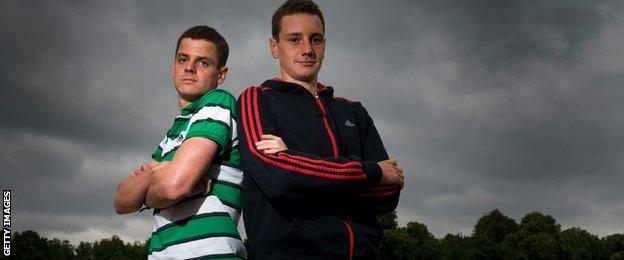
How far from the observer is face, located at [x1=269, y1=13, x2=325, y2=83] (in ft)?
21.8

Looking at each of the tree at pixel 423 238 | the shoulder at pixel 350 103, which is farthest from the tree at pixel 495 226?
the shoulder at pixel 350 103

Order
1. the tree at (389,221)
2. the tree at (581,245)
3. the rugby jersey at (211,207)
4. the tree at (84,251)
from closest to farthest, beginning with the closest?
the rugby jersey at (211,207) < the tree at (389,221) < the tree at (581,245) < the tree at (84,251)

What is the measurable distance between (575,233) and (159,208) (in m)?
130

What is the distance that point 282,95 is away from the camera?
653cm

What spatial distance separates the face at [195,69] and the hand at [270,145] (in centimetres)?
86

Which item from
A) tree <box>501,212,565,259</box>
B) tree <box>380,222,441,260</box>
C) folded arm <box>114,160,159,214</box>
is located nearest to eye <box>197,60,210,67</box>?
folded arm <box>114,160,159,214</box>

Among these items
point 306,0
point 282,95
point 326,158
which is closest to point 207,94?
point 282,95

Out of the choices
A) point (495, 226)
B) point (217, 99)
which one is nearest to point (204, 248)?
point (217, 99)

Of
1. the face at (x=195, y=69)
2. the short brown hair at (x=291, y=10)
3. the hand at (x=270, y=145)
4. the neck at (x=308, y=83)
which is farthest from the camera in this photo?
the short brown hair at (x=291, y=10)

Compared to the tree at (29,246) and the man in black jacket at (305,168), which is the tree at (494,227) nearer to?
the tree at (29,246)

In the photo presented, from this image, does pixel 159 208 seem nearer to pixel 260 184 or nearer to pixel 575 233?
pixel 260 184

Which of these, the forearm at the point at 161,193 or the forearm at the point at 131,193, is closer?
the forearm at the point at 161,193

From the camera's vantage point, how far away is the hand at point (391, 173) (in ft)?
20.4

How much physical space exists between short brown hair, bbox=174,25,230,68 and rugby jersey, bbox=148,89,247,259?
52 centimetres
